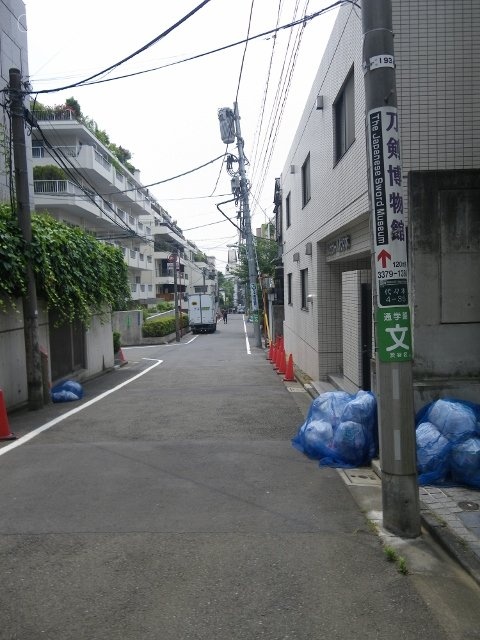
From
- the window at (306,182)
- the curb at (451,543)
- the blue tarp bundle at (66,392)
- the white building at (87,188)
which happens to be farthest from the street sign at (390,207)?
the white building at (87,188)

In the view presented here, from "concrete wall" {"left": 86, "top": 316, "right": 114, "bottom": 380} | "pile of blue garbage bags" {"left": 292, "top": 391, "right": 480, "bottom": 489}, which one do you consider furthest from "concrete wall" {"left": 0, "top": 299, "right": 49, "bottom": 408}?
"pile of blue garbage bags" {"left": 292, "top": 391, "right": 480, "bottom": 489}

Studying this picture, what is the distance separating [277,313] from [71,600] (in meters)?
23.6

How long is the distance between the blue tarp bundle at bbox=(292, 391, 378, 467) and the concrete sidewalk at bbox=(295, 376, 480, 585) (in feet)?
0.75

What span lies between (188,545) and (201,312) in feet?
132

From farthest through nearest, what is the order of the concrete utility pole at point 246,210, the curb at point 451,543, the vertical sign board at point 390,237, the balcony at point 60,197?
1. the balcony at point 60,197
2. the concrete utility pole at point 246,210
3. the vertical sign board at point 390,237
4. the curb at point 451,543

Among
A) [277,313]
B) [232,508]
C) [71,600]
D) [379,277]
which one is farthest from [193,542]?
[277,313]

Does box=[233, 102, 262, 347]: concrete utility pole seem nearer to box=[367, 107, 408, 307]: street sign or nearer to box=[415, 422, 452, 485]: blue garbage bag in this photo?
box=[367, 107, 408, 307]: street sign

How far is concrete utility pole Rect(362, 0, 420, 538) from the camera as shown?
4184mm

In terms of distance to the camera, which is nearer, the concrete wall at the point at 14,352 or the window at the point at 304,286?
the concrete wall at the point at 14,352

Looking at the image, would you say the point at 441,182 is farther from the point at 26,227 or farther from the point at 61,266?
the point at 61,266

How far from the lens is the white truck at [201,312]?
44.1 metres

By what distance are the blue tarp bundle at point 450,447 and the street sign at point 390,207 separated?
193cm

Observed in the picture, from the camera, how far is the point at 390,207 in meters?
4.19

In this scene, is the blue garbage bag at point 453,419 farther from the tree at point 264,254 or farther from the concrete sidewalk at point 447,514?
the tree at point 264,254
